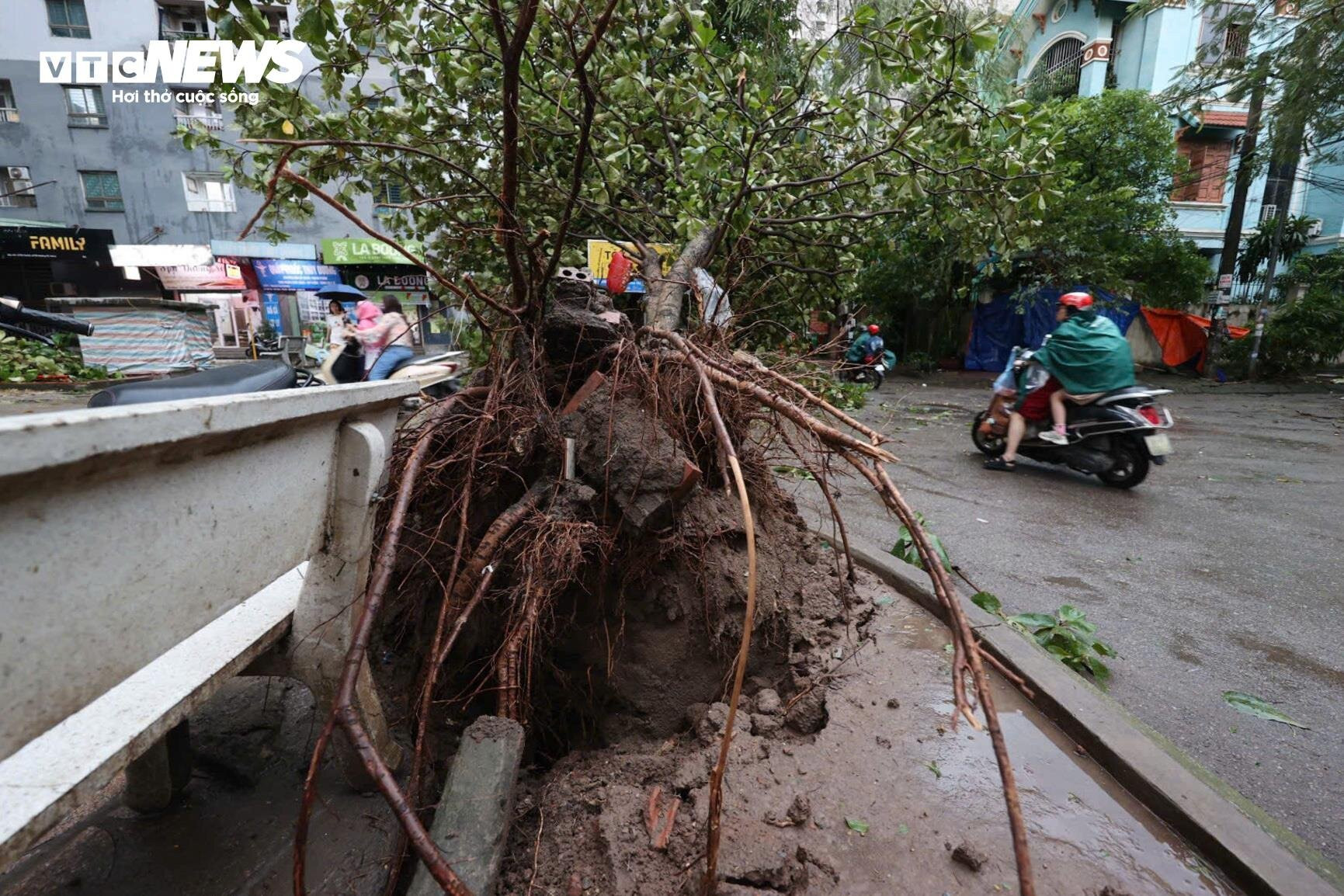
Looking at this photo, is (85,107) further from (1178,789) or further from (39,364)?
(1178,789)

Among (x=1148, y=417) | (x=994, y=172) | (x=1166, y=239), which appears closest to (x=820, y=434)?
(x=994, y=172)

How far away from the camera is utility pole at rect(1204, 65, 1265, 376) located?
1206 centimetres

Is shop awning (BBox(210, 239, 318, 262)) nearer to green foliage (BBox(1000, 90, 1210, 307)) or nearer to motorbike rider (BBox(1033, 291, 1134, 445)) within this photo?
green foliage (BBox(1000, 90, 1210, 307))

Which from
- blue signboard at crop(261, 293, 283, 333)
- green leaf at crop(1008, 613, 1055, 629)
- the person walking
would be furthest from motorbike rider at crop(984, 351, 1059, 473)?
blue signboard at crop(261, 293, 283, 333)

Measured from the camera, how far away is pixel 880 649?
2525 mm

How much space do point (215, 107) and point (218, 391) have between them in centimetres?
2655

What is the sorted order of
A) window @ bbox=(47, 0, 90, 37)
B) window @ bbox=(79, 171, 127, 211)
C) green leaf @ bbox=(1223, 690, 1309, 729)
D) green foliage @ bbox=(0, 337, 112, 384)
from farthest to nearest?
window @ bbox=(79, 171, 127, 211)
window @ bbox=(47, 0, 90, 37)
green foliage @ bbox=(0, 337, 112, 384)
green leaf @ bbox=(1223, 690, 1309, 729)

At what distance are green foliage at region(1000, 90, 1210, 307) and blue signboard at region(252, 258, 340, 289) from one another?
19643 mm

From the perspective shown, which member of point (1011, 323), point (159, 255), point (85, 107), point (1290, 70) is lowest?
point (1011, 323)

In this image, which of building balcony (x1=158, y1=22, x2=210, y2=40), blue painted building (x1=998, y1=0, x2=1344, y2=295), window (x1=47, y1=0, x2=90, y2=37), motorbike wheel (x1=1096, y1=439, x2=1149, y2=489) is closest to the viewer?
motorbike wheel (x1=1096, y1=439, x2=1149, y2=489)

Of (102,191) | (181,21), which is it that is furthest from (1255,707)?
(181,21)

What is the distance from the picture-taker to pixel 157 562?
3.26ft

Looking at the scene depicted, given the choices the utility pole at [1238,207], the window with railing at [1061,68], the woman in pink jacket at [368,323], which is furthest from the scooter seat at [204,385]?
the window with railing at [1061,68]

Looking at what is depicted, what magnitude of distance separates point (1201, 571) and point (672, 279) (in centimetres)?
371
